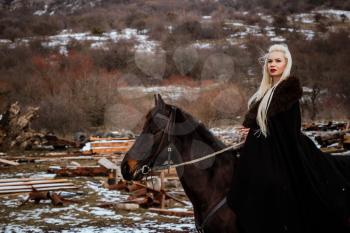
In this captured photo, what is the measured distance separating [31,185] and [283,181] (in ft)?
31.4

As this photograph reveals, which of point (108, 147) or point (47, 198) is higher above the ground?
point (47, 198)

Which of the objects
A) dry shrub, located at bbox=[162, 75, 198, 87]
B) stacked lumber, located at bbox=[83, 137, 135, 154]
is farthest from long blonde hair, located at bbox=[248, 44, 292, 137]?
dry shrub, located at bbox=[162, 75, 198, 87]

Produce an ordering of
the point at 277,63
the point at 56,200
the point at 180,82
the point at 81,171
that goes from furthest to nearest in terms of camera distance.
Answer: the point at 180,82 → the point at 81,171 → the point at 56,200 → the point at 277,63

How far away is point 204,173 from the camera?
4680mm

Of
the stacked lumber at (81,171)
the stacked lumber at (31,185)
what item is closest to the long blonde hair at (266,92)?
the stacked lumber at (31,185)

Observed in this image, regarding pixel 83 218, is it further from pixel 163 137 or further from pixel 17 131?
pixel 17 131

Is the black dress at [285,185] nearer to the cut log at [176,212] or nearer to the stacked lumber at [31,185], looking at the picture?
the cut log at [176,212]

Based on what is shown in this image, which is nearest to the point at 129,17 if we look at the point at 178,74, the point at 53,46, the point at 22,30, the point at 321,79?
the point at 22,30

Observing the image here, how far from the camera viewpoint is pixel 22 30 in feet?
308

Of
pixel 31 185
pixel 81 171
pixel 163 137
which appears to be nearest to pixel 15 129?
pixel 81 171

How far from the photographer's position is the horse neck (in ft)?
15.1

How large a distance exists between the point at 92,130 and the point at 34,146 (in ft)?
20.8

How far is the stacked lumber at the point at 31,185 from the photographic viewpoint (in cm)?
1208

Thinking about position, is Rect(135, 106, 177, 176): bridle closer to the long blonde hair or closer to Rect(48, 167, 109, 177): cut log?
the long blonde hair
